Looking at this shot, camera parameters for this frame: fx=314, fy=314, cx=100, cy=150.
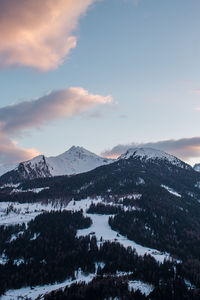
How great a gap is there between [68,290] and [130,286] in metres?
38.9

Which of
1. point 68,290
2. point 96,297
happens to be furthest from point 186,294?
point 68,290

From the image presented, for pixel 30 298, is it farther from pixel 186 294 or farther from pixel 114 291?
pixel 186 294

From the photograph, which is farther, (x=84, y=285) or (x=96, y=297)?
(x=84, y=285)

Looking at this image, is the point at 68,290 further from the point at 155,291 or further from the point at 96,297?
the point at 155,291

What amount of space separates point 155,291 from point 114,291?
972 inches

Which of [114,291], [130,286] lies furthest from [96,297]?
[130,286]

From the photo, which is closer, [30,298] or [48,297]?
[48,297]

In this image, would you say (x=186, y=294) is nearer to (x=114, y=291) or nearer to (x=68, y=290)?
(x=114, y=291)

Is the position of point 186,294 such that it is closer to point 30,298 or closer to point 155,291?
point 155,291

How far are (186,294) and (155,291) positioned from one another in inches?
792

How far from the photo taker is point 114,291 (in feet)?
616

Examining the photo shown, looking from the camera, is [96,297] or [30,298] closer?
[96,297]

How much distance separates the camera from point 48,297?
186 metres

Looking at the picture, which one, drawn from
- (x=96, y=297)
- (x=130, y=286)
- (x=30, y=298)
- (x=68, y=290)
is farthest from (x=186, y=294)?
(x=30, y=298)
